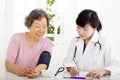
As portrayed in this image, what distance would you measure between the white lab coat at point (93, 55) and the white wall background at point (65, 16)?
3.34 feet

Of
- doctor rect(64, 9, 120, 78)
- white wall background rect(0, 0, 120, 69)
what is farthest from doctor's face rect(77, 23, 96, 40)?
white wall background rect(0, 0, 120, 69)

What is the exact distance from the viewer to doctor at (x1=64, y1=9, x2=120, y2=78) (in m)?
1.95

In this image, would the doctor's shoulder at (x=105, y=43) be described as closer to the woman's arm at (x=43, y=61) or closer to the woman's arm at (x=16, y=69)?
the woman's arm at (x=43, y=61)

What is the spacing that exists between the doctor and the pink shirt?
0.24 m

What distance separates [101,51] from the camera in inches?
79.4

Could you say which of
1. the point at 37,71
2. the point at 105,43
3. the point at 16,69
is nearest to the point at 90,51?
the point at 105,43

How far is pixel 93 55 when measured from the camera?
6.74 ft

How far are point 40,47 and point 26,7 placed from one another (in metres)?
1.40

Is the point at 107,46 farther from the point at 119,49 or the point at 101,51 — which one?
the point at 119,49

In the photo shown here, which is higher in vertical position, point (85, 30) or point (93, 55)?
point (85, 30)

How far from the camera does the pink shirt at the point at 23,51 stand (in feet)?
6.51

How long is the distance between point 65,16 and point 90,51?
1161mm

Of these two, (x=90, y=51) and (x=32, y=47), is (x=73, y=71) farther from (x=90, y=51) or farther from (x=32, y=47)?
(x=32, y=47)

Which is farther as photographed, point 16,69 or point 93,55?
point 93,55
